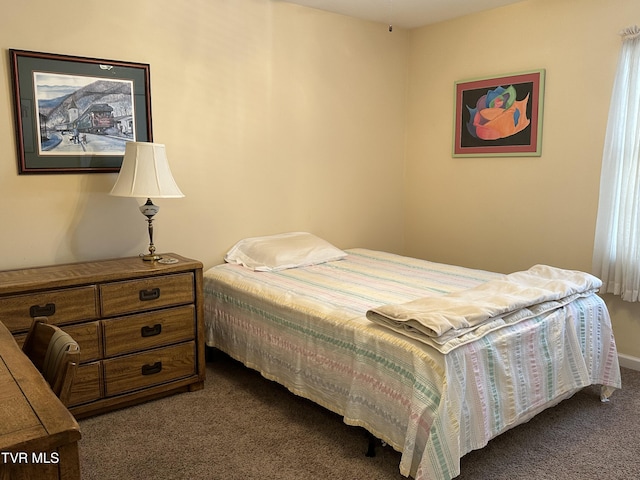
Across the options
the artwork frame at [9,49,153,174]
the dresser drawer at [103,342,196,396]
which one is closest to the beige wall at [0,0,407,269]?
the artwork frame at [9,49,153,174]

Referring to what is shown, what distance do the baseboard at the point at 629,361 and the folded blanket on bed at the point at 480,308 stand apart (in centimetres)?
87

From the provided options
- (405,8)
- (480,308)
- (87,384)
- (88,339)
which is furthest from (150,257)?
(405,8)

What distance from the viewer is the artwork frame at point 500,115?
142 inches

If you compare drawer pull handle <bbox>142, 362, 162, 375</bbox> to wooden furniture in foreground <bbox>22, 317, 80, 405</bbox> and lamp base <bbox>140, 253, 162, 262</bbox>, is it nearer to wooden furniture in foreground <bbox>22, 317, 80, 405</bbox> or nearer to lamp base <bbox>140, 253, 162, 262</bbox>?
lamp base <bbox>140, 253, 162, 262</bbox>

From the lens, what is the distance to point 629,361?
330cm

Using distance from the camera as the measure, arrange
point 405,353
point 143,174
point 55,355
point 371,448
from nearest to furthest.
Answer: point 55,355, point 405,353, point 371,448, point 143,174

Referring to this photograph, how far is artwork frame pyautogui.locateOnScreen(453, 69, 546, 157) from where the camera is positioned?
142 inches

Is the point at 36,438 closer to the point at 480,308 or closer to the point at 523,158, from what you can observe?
the point at 480,308

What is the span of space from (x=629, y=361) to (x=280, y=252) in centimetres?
233

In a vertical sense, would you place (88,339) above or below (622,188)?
below

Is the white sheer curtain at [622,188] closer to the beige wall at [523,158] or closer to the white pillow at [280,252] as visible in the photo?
the beige wall at [523,158]

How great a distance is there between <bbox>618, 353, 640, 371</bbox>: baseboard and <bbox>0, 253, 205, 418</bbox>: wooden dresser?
104 inches

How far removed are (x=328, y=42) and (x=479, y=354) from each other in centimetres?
271

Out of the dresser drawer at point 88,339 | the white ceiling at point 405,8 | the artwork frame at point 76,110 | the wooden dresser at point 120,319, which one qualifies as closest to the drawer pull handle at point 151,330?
the wooden dresser at point 120,319
